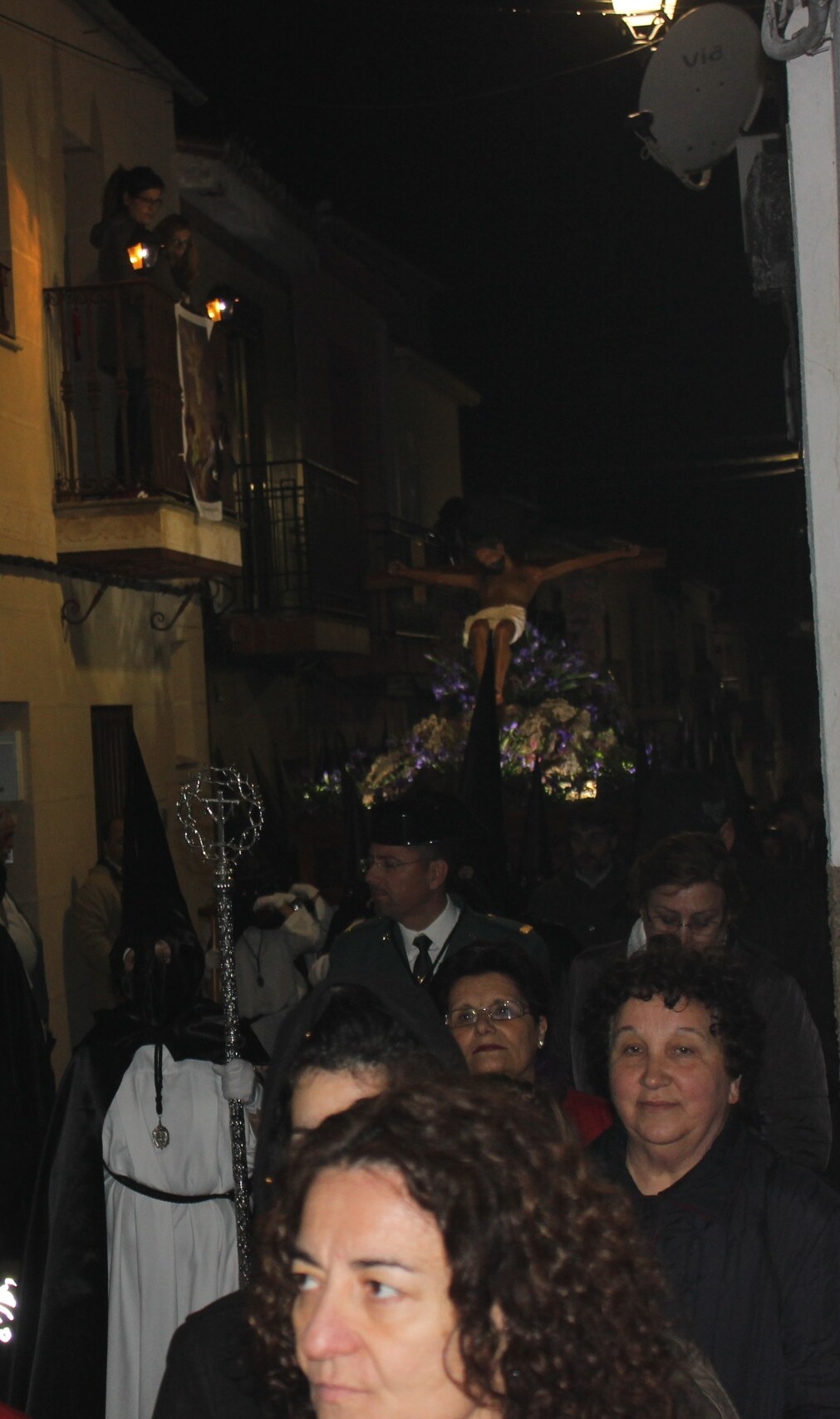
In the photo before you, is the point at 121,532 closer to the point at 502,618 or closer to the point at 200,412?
the point at 200,412

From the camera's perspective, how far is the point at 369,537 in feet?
73.9

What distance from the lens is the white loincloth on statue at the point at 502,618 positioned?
1458 centimetres

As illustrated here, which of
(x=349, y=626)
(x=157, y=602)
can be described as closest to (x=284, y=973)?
(x=157, y=602)

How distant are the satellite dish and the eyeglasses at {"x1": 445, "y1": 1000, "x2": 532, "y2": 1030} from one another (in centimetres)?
338

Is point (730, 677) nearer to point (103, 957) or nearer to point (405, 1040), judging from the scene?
point (103, 957)

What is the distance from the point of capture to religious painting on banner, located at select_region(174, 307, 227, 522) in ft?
39.2

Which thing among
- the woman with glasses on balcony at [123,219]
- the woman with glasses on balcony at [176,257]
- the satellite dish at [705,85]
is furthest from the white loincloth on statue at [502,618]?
the satellite dish at [705,85]

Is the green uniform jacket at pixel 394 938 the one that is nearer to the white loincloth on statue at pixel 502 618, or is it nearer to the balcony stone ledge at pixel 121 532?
the balcony stone ledge at pixel 121 532

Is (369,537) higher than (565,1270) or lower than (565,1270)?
higher

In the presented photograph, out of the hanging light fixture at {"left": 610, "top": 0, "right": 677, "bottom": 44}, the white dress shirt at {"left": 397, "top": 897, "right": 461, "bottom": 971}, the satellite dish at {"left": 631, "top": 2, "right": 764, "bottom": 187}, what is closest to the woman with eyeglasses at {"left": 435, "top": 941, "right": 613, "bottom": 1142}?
the white dress shirt at {"left": 397, "top": 897, "right": 461, "bottom": 971}

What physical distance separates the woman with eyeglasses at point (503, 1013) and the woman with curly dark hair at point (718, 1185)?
0.71 feet

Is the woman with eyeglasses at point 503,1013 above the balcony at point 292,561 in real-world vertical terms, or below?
below

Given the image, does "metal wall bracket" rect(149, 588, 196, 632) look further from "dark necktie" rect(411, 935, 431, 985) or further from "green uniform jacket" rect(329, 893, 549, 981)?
"dark necktie" rect(411, 935, 431, 985)

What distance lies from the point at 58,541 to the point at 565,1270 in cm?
983
